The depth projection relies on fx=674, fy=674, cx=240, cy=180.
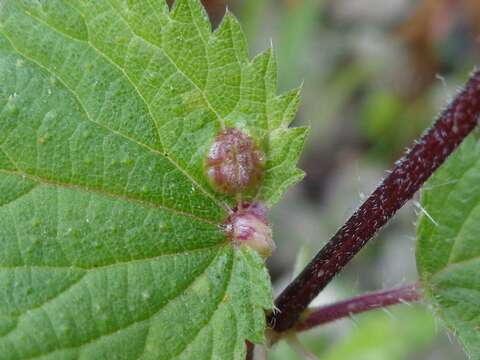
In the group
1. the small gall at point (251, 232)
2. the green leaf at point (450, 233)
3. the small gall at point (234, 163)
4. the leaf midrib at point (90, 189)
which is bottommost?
the leaf midrib at point (90, 189)

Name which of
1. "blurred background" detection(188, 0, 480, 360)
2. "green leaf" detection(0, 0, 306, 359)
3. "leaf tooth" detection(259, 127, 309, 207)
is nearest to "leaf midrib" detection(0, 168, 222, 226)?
"green leaf" detection(0, 0, 306, 359)

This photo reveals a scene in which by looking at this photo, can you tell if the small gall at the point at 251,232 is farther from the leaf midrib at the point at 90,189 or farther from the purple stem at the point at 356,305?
the purple stem at the point at 356,305

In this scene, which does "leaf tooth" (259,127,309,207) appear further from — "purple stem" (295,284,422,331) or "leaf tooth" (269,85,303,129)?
"purple stem" (295,284,422,331)

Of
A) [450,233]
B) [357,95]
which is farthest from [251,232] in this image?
[357,95]

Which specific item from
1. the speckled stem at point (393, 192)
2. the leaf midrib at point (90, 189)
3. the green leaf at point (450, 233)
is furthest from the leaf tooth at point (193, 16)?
Answer: the green leaf at point (450, 233)

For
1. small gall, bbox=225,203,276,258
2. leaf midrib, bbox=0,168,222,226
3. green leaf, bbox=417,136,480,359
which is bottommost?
leaf midrib, bbox=0,168,222,226
